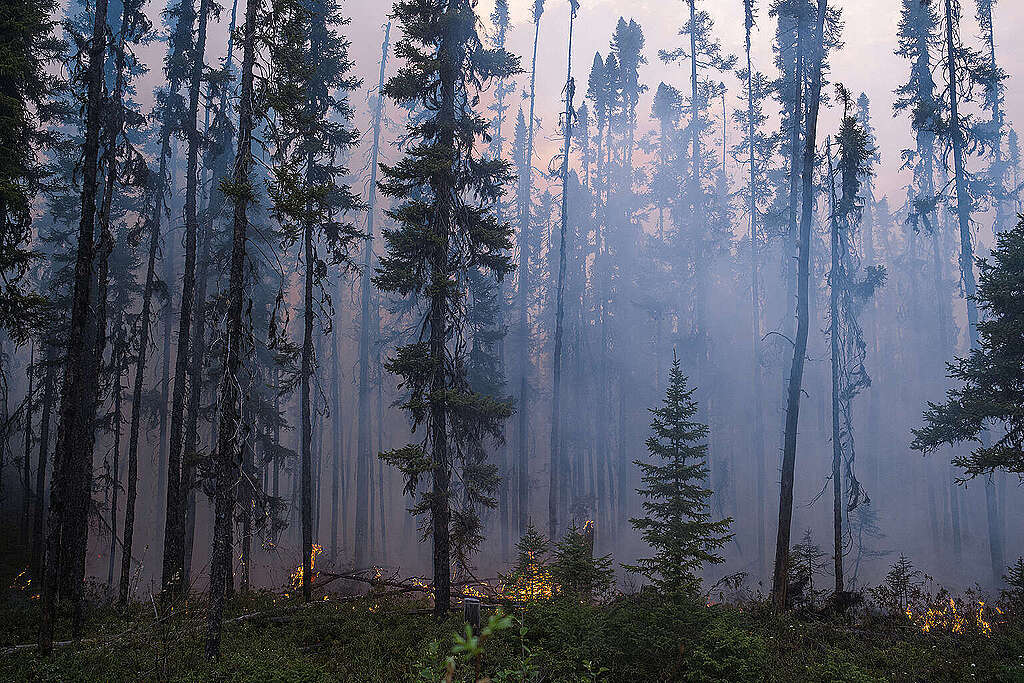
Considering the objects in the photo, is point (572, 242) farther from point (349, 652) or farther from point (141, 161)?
point (349, 652)

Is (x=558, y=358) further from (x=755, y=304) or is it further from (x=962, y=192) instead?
(x=962, y=192)

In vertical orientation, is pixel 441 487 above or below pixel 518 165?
below

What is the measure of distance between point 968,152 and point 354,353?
47.2m

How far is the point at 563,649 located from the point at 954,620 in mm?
10777

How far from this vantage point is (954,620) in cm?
1315

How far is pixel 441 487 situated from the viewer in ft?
43.7

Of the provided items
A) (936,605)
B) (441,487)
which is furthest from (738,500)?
(441,487)

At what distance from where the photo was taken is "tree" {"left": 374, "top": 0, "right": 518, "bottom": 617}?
44.0ft

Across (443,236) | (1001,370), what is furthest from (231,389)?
(1001,370)

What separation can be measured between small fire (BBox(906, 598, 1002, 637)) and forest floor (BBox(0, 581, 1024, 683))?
0.26m

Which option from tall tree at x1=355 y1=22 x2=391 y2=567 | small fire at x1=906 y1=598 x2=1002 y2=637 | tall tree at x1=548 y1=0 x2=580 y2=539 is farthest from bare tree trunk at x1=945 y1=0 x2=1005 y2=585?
tall tree at x1=355 y1=22 x2=391 y2=567

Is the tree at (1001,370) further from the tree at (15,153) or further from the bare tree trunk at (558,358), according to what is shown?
the tree at (15,153)

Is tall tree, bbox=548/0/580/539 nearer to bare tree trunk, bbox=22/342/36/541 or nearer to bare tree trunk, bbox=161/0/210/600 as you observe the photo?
bare tree trunk, bbox=161/0/210/600

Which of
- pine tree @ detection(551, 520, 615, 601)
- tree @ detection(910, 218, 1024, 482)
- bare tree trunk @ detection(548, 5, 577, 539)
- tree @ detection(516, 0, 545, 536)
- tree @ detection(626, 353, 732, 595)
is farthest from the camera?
tree @ detection(516, 0, 545, 536)
